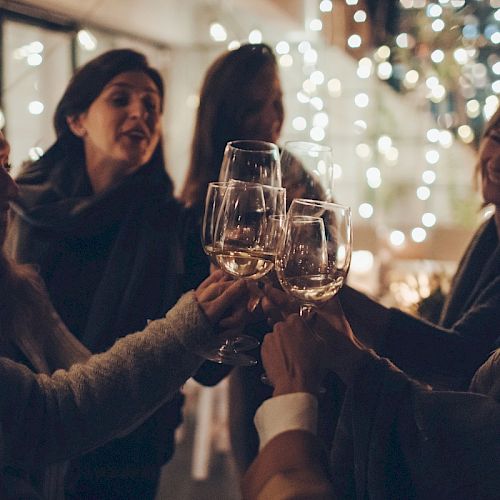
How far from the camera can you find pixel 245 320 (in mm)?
1115

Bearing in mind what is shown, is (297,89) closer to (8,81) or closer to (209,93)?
(8,81)

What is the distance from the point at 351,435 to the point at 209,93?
100cm

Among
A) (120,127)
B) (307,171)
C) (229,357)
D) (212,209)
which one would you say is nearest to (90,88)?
(120,127)

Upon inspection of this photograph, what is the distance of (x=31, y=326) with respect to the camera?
1311mm

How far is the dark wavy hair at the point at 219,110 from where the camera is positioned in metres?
1.77

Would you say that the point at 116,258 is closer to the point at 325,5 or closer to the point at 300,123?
the point at 300,123

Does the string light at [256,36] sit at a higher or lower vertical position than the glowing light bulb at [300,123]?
higher

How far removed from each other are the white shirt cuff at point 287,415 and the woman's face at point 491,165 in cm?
86

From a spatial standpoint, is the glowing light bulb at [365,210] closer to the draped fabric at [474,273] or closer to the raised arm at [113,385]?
the draped fabric at [474,273]

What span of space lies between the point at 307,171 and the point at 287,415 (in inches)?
24.3

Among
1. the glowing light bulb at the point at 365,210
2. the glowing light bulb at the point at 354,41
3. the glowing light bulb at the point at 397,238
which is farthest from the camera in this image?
the glowing light bulb at the point at 354,41

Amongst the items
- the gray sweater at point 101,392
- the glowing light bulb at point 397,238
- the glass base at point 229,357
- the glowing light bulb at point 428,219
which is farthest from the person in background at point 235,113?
the glowing light bulb at point 428,219

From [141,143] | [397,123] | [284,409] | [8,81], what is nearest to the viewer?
[284,409]

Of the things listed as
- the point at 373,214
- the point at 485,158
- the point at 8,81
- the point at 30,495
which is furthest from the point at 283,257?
the point at 373,214
